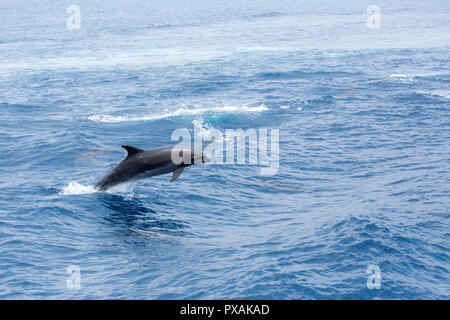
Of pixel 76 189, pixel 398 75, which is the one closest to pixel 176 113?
pixel 76 189

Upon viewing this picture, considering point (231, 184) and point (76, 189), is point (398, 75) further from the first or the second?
point (76, 189)

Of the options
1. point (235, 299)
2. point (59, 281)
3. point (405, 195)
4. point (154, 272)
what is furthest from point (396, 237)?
point (59, 281)

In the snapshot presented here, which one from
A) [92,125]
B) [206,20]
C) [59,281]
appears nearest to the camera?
[59,281]

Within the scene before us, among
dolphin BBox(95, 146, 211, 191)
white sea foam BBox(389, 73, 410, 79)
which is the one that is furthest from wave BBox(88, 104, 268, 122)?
dolphin BBox(95, 146, 211, 191)

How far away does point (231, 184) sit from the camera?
30656 mm

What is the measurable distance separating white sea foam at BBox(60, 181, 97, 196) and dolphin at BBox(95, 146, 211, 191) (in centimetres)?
393

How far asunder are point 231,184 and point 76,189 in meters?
8.19

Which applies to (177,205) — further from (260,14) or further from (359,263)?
(260,14)

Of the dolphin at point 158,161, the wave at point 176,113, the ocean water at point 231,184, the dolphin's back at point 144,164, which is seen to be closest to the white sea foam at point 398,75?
the ocean water at point 231,184

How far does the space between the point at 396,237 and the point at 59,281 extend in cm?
1308

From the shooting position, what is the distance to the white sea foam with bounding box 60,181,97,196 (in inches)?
1107

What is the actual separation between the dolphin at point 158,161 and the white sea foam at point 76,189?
393 cm

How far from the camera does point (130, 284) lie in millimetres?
19016

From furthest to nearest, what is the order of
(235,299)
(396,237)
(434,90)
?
1. (434,90)
2. (396,237)
3. (235,299)
